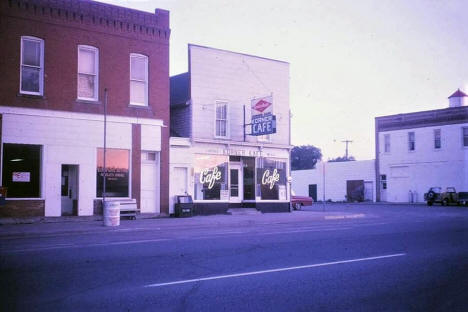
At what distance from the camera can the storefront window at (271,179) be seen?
29969 millimetres

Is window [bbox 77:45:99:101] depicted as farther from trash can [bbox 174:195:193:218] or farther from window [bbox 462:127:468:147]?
window [bbox 462:127:468:147]

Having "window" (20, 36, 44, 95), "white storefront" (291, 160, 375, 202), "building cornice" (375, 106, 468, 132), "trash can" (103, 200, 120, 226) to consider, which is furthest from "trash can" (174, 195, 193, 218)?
"building cornice" (375, 106, 468, 132)

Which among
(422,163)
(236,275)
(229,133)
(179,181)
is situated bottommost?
(236,275)

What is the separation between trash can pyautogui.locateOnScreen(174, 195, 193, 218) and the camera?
989 inches

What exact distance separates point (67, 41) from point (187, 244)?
44.3ft

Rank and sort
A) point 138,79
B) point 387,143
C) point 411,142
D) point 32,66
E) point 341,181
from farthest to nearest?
point 341,181, point 387,143, point 411,142, point 138,79, point 32,66

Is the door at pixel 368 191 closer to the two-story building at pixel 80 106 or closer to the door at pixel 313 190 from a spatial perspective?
the door at pixel 313 190

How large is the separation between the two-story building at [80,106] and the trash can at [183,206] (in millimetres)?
678

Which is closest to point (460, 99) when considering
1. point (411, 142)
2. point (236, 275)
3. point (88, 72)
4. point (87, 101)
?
point (411, 142)

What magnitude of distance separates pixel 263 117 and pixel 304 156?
72386 millimetres

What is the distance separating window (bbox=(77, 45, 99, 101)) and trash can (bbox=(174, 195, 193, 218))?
20.7 feet

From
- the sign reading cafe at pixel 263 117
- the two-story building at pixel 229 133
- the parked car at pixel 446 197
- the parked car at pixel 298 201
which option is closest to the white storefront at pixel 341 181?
the parked car at pixel 446 197

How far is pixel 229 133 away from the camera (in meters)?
28.5

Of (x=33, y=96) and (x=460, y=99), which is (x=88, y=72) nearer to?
(x=33, y=96)
